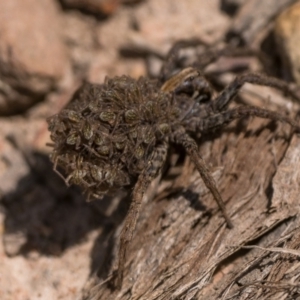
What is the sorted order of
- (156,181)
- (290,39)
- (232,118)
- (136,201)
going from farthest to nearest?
1. (290,39)
2. (156,181)
3. (232,118)
4. (136,201)

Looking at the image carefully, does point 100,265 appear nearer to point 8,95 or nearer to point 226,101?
point 226,101

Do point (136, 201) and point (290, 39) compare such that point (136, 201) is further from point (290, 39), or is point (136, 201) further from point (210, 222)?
point (290, 39)

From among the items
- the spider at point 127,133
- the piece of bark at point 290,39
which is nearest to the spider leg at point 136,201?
the spider at point 127,133

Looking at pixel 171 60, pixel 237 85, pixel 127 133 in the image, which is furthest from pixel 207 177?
pixel 171 60

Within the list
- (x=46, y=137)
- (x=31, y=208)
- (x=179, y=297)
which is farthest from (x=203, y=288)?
(x=46, y=137)

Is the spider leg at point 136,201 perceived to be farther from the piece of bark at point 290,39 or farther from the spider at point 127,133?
the piece of bark at point 290,39

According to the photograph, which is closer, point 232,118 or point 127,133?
point 127,133

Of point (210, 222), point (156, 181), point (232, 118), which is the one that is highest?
point (232, 118)
